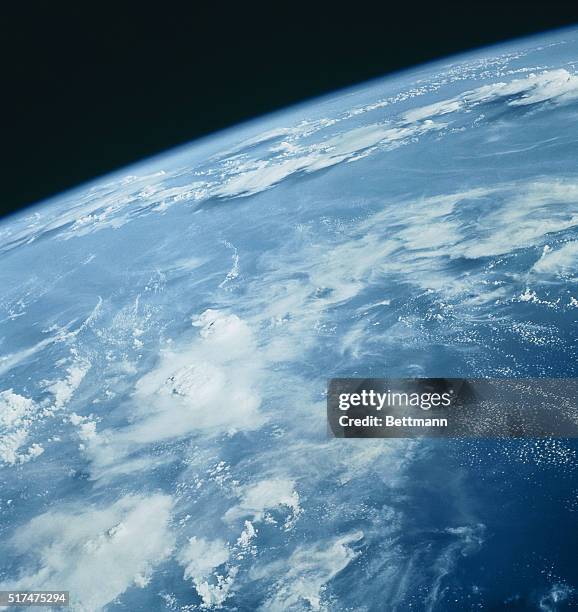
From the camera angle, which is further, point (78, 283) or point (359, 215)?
point (78, 283)

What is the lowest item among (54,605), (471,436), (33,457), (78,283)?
(54,605)

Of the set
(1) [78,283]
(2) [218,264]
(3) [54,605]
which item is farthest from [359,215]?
(3) [54,605]

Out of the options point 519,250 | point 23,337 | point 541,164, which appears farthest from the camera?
point 23,337

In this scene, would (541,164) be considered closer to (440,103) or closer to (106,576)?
(440,103)

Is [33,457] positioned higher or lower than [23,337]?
lower

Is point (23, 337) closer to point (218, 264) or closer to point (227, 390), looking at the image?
point (218, 264)

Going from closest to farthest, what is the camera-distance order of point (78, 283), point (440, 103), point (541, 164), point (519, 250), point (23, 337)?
1. point (519, 250)
2. point (541, 164)
3. point (23, 337)
4. point (78, 283)
5. point (440, 103)
